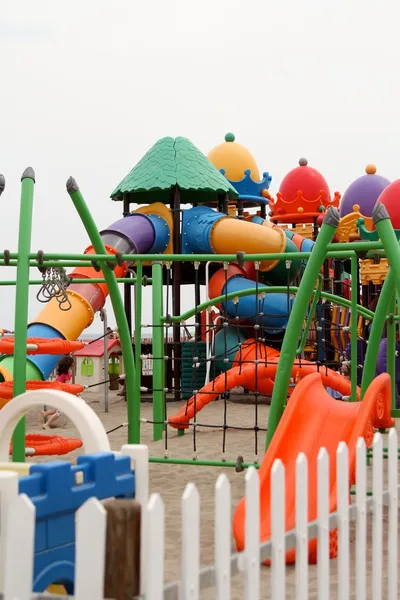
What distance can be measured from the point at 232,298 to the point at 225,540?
10297 millimetres

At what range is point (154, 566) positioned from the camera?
206cm

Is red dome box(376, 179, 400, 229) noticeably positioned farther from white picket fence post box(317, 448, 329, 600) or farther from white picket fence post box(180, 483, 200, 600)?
white picket fence post box(180, 483, 200, 600)

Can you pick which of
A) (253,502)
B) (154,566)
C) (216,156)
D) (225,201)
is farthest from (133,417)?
(216,156)

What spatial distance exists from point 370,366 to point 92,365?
434 inches

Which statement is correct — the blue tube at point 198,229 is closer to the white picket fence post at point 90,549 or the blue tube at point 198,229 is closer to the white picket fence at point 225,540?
the white picket fence at point 225,540

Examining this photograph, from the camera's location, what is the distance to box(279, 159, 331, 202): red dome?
2067 cm

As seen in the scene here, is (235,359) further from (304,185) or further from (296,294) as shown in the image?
(304,185)

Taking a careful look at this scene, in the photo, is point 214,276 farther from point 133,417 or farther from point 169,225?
point 133,417

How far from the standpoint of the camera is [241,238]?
14.2 m

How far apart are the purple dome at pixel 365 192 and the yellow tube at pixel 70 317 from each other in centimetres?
790

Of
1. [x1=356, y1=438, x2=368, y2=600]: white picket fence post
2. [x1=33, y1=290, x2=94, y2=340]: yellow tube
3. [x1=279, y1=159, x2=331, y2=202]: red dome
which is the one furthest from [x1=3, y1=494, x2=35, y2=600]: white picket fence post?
[x1=279, y1=159, x2=331, y2=202]: red dome

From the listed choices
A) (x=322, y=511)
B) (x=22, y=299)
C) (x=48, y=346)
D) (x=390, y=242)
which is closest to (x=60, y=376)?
(x=48, y=346)

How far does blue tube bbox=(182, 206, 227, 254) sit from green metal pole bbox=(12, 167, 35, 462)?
8524 millimetres

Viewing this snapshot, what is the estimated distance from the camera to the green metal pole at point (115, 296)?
629 centimetres
